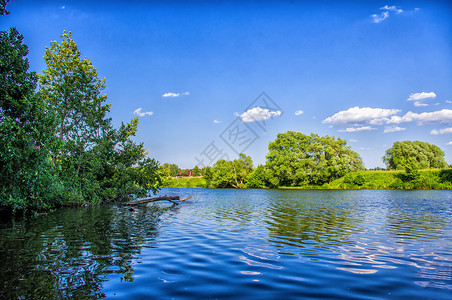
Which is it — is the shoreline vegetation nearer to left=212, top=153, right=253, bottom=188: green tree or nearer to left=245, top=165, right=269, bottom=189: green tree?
left=245, top=165, right=269, bottom=189: green tree

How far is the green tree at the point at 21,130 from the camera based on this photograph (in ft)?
48.4

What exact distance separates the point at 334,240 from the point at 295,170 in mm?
68223

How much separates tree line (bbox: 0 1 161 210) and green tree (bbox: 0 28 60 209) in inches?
2.1

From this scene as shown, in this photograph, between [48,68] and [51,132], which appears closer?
[51,132]

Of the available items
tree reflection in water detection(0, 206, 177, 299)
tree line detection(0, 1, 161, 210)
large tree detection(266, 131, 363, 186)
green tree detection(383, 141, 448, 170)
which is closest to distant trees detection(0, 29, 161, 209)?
tree line detection(0, 1, 161, 210)

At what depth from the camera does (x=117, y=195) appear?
30359 mm

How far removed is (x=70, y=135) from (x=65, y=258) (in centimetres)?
2534

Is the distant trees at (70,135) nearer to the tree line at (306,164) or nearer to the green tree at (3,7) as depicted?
the green tree at (3,7)

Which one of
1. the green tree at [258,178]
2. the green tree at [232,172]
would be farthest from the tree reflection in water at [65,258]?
the green tree at [232,172]

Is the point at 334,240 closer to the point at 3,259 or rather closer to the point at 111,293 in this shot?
the point at 111,293

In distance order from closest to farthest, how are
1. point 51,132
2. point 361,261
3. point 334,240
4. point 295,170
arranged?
point 361,261, point 334,240, point 51,132, point 295,170

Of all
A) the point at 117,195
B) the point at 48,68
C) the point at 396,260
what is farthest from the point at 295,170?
the point at 396,260

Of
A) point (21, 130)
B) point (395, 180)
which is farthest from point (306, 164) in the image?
point (21, 130)

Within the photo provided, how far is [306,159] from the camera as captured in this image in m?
75.4
